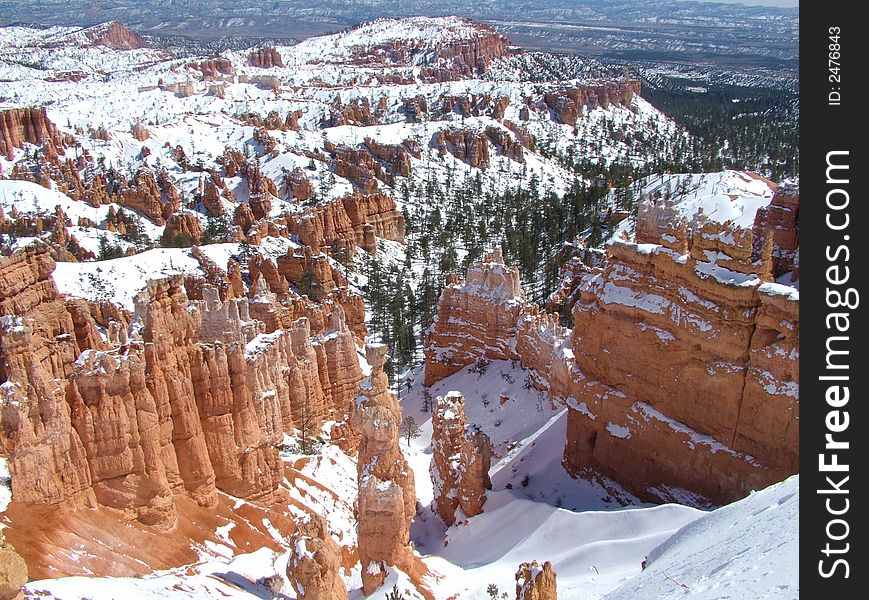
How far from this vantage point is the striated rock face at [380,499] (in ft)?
51.8

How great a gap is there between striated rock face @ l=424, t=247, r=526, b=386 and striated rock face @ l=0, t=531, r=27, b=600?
25.1 m

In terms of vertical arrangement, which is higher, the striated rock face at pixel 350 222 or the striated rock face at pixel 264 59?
the striated rock face at pixel 264 59

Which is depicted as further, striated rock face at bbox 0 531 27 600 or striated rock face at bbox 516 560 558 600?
striated rock face at bbox 516 560 558 600

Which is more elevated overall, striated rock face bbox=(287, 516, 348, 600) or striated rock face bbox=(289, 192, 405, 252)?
striated rock face bbox=(287, 516, 348, 600)

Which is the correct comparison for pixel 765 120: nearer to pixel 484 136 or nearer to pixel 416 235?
pixel 484 136

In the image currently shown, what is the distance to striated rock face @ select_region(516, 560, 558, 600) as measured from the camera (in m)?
12.5

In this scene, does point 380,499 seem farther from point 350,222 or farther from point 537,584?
point 350,222

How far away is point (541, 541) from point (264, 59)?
191226 millimetres

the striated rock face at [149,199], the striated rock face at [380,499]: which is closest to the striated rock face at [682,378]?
the striated rock face at [380,499]

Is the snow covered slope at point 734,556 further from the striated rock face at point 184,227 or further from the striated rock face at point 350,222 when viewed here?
the striated rock face at point 184,227

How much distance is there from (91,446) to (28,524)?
2.08 m

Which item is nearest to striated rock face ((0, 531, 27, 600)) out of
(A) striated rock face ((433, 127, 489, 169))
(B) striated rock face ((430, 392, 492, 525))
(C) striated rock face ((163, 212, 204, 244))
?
(B) striated rock face ((430, 392, 492, 525))

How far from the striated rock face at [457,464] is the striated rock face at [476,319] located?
10.9 metres

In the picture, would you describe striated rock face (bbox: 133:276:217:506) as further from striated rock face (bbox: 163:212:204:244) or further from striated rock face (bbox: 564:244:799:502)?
striated rock face (bbox: 163:212:204:244)
